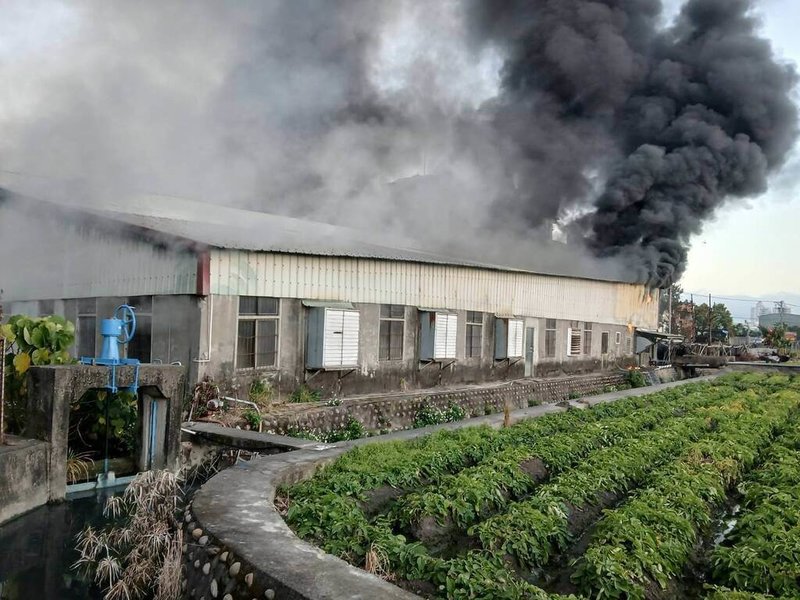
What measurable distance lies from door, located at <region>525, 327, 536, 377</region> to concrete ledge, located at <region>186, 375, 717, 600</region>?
13.3 meters

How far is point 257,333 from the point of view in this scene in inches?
463

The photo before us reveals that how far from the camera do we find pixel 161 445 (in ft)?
31.1

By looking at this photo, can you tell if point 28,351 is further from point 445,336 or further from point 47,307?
point 445,336

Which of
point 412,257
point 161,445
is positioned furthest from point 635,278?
point 161,445

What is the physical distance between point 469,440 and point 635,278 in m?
18.4

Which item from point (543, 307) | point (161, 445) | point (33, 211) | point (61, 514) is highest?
point (33, 211)

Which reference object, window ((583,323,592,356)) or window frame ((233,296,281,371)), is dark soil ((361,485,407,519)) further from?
window ((583,323,592,356))

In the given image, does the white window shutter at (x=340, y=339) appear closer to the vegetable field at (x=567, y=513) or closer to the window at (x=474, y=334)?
the vegetable field at (x=567, y=513)

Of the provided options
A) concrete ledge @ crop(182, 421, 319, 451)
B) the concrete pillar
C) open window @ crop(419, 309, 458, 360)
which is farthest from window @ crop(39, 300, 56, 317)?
open window @ crop(419, 309, 458, 360)

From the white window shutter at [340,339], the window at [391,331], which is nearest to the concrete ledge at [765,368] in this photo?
the window at [391,331]

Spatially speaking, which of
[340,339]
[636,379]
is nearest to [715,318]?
[636,379]

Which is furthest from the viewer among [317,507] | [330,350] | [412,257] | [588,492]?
[412,257]

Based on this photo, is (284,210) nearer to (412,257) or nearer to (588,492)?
(412,257)

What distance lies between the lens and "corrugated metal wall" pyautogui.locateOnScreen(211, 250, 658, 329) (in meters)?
11.6
